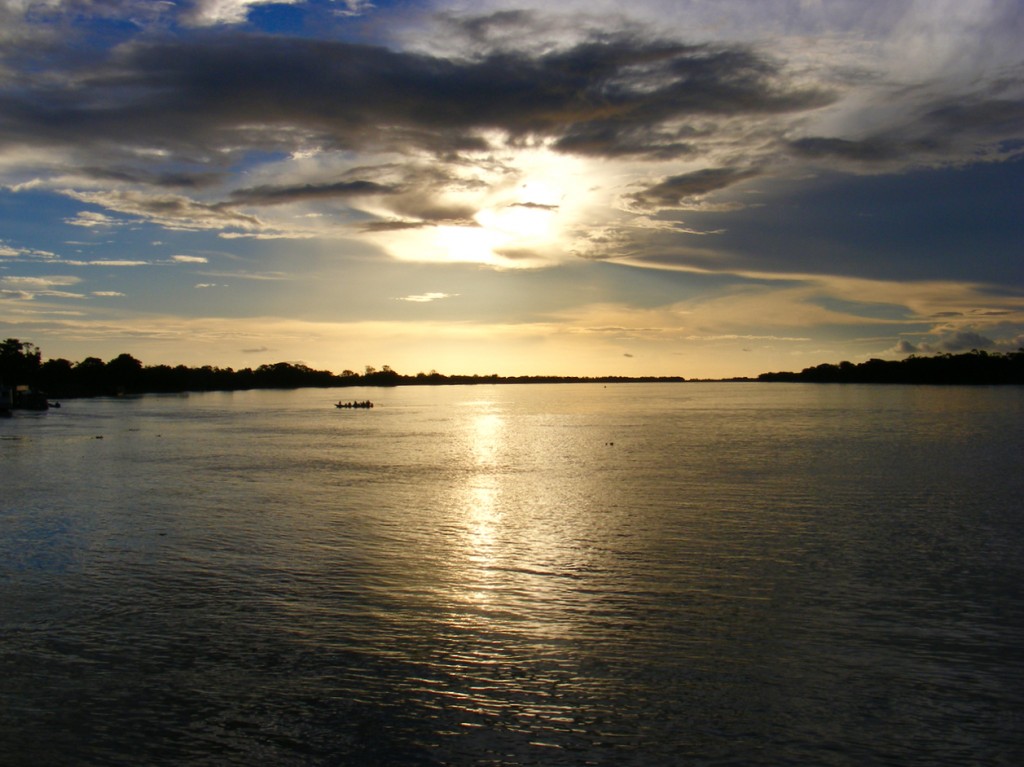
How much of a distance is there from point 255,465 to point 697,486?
86.8ft

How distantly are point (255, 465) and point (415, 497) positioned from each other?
56.8ft

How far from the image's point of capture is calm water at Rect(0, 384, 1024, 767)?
10.7 m

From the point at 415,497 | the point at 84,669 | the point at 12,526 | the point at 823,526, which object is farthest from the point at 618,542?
the point at 12,526

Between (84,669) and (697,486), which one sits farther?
(697,486)

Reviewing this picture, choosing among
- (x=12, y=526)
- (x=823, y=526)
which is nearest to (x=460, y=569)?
(x=823, y=526)

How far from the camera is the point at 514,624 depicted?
15648mm

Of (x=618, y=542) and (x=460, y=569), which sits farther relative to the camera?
(x=618, y=542)

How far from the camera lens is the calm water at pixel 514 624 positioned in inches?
421

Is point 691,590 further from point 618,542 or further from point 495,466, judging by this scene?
point 495,466

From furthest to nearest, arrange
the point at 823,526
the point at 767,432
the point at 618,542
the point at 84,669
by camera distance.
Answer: the point at 767,432
the point at 823,526
the point at 618,542
the point at 84,669

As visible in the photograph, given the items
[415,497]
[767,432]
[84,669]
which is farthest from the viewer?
[767,432]

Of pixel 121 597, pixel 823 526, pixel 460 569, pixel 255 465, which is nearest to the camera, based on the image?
pixel 121 597

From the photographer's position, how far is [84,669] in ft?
43.1

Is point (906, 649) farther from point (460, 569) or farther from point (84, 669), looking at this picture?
point (84, 669)
